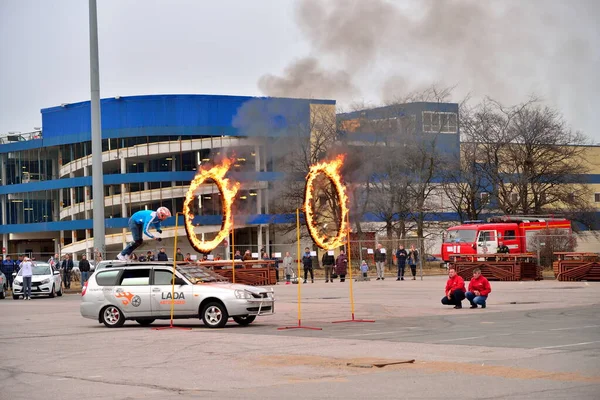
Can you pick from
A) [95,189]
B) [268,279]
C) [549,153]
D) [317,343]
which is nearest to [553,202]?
[549,153]

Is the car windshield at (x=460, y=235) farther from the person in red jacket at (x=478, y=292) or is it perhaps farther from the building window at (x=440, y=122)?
the person in red jacket at (x=478, y=292)

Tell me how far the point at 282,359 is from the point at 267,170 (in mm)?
39463

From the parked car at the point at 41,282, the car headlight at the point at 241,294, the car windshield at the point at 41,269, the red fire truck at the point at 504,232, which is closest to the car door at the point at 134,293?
the car headlight at the point at 241,294

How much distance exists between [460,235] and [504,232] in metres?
3.08

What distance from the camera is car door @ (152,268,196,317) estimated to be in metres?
22.5

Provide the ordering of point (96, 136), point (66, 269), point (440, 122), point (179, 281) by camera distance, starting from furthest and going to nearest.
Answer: point (440, 122) < point (66, 269) < point (96, 136) < point (179, 281)

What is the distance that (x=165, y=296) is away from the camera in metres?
22.8

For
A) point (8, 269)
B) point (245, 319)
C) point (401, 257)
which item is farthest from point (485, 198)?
point (245, 319)

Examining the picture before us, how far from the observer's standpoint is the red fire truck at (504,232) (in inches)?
2207

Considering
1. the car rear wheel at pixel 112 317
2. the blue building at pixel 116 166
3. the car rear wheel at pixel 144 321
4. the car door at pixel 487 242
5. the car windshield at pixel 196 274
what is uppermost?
the blue building at pixel 116 166

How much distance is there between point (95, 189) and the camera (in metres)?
40.1

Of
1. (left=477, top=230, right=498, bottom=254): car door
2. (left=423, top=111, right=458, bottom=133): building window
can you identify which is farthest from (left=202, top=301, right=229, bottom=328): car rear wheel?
(left=423, top=111, right=458, bottom=133): building window

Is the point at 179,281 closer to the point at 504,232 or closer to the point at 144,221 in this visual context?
the point at 144,221

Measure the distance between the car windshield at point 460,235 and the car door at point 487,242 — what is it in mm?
553
